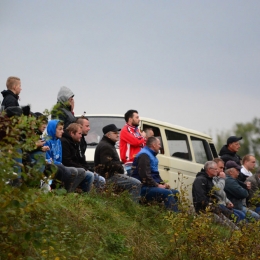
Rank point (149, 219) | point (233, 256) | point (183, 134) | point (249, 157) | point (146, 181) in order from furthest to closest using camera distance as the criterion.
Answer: point (183, 134) < point (249, 157) < point (146, 181) < point (149, 219) < point (233, 256)

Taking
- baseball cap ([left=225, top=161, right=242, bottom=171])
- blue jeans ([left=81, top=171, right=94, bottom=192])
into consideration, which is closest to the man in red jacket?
blue jeans ([left=81, top=171, right=94, bottom=192])

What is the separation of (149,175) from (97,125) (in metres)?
2.31

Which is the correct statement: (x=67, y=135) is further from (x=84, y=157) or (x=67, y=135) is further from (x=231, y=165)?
(x=231, y=165)

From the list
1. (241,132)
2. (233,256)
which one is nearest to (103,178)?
(233,256)

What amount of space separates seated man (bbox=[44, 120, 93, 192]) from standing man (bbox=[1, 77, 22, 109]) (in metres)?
Answer: 0.63

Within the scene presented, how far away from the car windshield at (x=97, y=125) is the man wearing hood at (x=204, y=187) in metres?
2.09

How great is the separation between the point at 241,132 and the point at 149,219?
3147 inches

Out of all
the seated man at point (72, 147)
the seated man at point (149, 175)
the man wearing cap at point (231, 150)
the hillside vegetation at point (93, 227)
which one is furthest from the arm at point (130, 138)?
the man wearing cap at point (231, 150)

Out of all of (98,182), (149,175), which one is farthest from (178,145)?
(98,182)

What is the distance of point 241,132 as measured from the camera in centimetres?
9100

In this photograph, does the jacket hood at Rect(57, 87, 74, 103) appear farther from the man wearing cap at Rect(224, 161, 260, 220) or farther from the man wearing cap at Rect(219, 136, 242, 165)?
the man wearing cap at Rect(219, 136, 242, 165)

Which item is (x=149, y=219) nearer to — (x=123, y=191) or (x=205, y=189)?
→ (x=123, y=191)

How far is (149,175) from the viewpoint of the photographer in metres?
13.4

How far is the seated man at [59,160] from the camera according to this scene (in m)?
11.2
